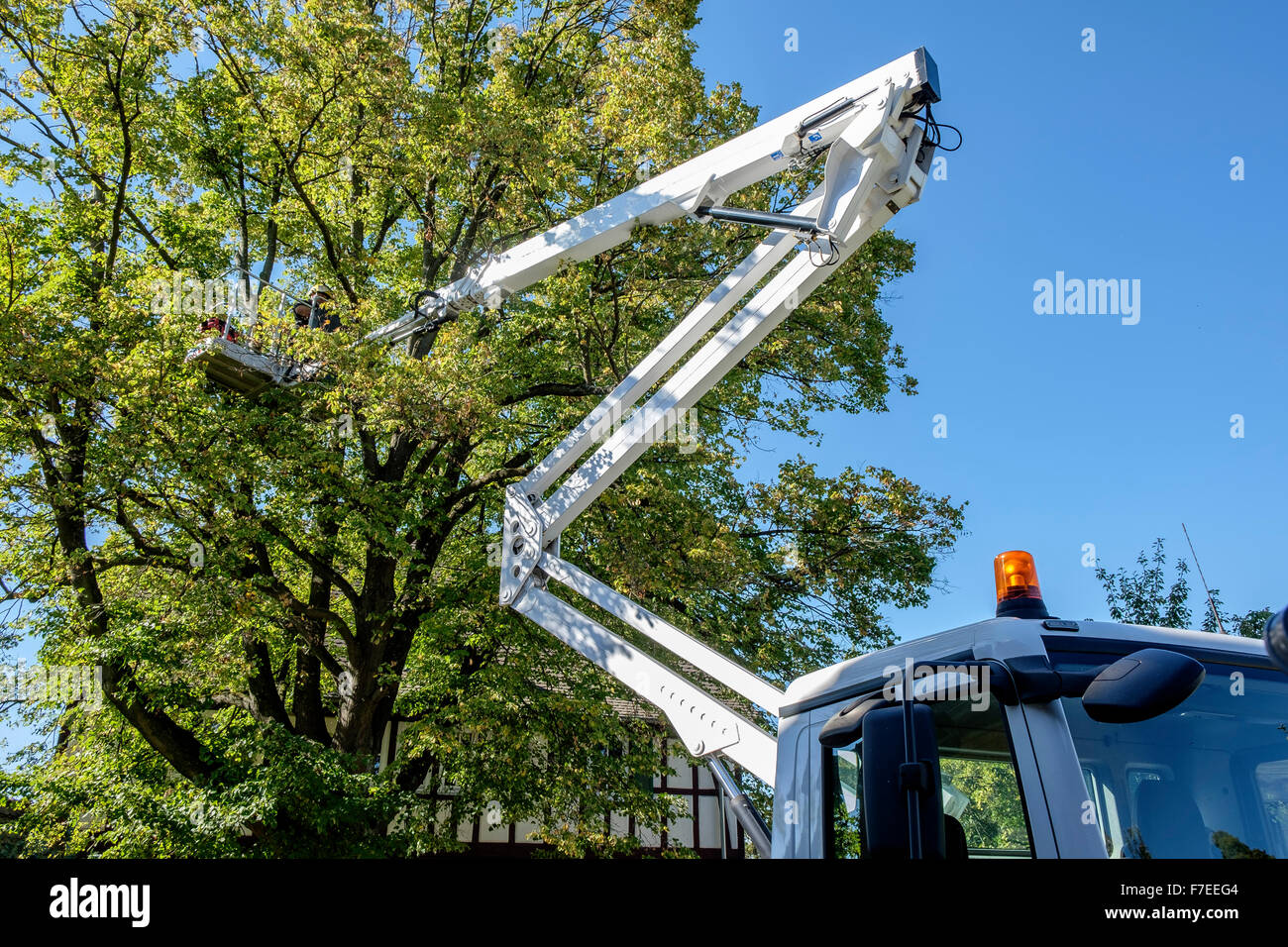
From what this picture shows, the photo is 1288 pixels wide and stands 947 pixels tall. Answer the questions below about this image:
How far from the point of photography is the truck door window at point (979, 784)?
2.94 m

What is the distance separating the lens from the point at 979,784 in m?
3.18

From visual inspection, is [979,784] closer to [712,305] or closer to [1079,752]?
[1079,752]

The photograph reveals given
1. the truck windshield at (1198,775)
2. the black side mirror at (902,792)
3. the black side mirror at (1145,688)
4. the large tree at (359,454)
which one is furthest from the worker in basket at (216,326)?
the black side mirror at (1145,688)

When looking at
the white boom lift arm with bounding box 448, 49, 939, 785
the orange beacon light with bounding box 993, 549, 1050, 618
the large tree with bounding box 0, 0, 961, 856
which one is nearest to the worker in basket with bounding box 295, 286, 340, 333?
the large tree with bounding box 0, 0, 961, 856

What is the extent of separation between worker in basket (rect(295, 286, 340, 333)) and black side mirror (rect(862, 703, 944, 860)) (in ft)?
36.2

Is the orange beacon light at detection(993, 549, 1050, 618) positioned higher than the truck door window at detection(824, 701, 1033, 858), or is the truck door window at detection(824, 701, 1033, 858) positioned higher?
the orange beacon light at detection(993, 549, 1050, 618)

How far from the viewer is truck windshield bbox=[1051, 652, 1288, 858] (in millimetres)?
2641

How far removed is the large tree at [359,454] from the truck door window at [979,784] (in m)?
7.68

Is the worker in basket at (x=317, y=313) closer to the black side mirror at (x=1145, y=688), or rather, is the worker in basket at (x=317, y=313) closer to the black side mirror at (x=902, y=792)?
the black side mirror at (x=902, y=792)

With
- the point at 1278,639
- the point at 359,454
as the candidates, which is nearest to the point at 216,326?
the point at 359,454

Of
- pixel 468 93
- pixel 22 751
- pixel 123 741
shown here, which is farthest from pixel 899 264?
pixel 22 751

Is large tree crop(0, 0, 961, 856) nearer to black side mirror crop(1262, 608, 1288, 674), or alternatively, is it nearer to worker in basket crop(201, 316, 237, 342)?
worker in basket crop(201, 316, 237, 342)

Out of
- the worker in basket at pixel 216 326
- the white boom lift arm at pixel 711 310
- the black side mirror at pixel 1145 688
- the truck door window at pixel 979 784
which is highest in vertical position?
the worker in basket at pixel 216 326

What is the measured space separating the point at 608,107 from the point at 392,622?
25.0 feet
